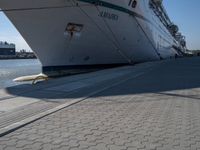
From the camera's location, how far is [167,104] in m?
7.91

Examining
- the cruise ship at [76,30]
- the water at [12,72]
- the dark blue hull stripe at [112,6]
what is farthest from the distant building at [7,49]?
the cruise ship at [76,30]

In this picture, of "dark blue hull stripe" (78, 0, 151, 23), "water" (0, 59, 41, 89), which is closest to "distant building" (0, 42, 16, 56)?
"water" (0, 59, 41, 89)

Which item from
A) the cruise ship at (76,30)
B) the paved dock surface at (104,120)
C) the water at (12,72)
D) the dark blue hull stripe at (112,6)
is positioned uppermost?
the dark blue hull stripe at (112,6)

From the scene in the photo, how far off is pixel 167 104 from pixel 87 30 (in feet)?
34.6

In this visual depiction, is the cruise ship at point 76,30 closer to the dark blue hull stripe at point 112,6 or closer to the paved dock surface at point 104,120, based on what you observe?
the dark blue hull stripe at point 112,6

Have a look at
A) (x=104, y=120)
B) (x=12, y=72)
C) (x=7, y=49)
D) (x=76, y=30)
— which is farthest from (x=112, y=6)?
(x=7, y=49)

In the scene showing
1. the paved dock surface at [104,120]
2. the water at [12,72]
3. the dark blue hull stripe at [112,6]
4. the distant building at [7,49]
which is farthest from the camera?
the distant building at [7,49]

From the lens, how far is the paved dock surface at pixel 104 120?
474 centimetres

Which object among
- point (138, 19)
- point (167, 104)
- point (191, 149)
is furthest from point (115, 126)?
point (138, 19)

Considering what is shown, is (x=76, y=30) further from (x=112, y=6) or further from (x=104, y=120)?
(x=104, y=120)

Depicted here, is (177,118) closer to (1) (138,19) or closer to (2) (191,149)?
(2) (191,149)

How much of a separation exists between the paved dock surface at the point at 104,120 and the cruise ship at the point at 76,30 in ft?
20.9

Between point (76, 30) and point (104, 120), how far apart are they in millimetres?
11508

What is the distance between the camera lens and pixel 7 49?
102 meters
